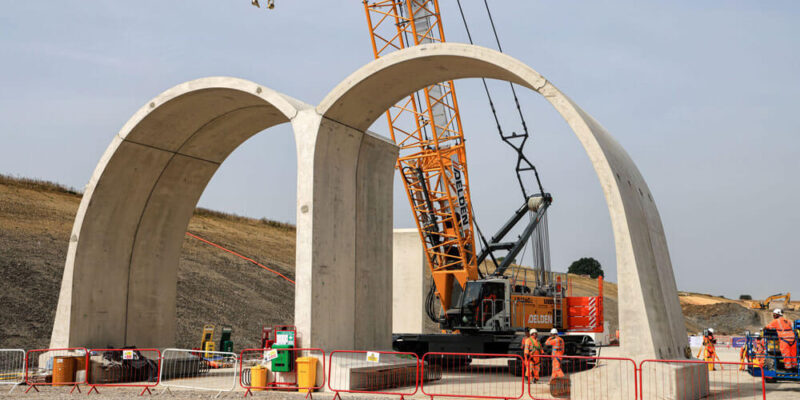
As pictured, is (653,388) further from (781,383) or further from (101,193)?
(101,193)

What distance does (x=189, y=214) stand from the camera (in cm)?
1839

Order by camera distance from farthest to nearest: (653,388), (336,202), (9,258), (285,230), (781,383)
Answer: (285,230)
(9,258)
(781,383)
(336,202)
(653,388)

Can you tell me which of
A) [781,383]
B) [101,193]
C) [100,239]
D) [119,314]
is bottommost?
[781,383]

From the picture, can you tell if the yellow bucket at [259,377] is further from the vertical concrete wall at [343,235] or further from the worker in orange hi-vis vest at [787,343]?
the worker in orange hi-vis vest at [787,343]

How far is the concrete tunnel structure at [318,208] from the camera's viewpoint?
1160cm

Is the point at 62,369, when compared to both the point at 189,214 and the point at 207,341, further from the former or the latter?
the point at 207,341

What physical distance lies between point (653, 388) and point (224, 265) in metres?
29.3

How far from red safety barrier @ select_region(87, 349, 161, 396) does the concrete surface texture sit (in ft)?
2.97

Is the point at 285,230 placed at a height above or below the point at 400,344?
above

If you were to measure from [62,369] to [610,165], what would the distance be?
1151cm

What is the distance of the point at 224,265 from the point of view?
37.0m

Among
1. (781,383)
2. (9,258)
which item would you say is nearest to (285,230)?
(9,258)

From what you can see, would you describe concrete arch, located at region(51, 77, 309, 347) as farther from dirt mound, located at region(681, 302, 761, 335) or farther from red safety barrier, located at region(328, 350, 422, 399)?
dirt mound, located at region(681, 302, 761, 335)

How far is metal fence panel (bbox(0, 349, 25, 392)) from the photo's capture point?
15662 millimetres
